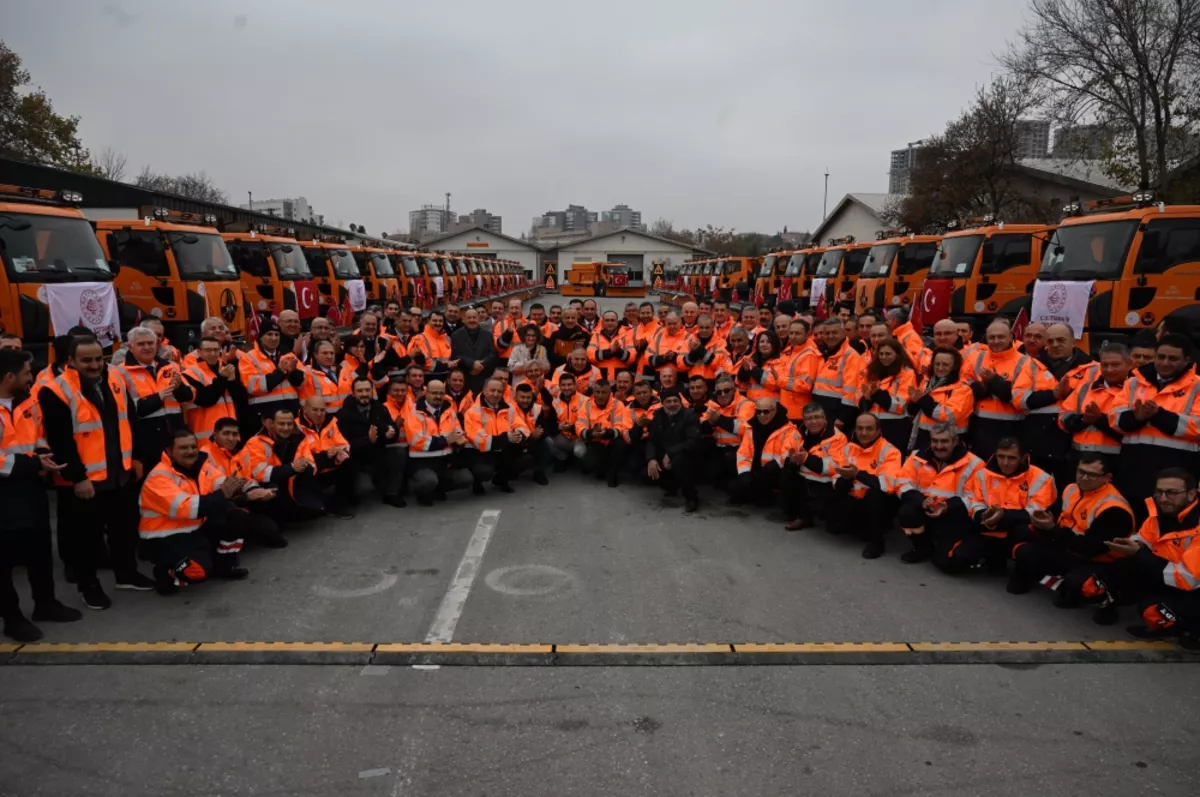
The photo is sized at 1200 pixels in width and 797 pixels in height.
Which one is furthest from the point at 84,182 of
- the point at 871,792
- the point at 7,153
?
the point at 871,792

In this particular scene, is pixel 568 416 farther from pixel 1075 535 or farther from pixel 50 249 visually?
pixel 50 249

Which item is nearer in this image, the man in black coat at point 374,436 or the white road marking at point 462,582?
the white road marking at point 462,582

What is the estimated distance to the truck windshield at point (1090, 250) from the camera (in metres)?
9.29

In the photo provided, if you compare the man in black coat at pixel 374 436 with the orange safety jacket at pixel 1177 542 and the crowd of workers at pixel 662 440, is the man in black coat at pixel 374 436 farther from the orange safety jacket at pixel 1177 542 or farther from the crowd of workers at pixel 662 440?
the orange safety jacket at pixel 1177 542

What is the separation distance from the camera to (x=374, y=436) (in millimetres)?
6961

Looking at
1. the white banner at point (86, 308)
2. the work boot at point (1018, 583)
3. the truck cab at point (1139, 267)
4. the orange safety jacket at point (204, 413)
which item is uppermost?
the truck cab at point (1139, 267)

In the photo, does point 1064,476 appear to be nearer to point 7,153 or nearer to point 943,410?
point 943,410

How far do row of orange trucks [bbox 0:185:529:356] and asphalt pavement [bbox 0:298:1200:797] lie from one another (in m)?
5.09

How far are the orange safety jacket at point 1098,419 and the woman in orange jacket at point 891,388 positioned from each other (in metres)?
1.25

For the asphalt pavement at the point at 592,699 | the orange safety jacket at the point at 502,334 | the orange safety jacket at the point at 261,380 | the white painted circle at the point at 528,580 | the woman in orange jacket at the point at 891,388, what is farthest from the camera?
the orange safety jacket at the point at 502,334

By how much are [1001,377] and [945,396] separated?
433 millimetres

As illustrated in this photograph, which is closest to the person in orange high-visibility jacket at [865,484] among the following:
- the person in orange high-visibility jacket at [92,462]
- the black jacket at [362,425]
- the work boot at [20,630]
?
the black jacket at [362,425]

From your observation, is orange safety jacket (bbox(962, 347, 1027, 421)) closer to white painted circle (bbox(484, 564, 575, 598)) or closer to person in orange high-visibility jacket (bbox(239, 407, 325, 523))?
white painted circle (bbox(484, 564, 575, 598))

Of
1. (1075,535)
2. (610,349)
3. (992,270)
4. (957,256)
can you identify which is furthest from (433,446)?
(957,256)
